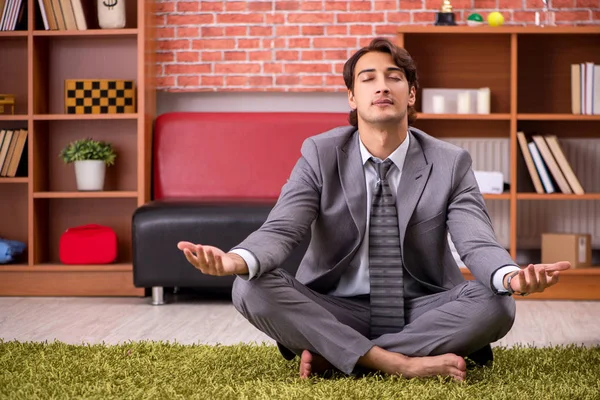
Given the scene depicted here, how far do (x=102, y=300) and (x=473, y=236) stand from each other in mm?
2369

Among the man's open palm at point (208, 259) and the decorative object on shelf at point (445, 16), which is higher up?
the decorative object on shelf at point (445, 16)

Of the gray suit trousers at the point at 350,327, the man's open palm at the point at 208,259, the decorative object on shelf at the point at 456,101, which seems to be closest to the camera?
the man's open palm at the point at 208,259

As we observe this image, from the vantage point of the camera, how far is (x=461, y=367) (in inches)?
91.4

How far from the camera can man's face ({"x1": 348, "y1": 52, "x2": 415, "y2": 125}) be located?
247 cm

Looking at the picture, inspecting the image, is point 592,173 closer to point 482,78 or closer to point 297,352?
point 482,78

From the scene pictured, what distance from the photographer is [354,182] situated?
2516 mm

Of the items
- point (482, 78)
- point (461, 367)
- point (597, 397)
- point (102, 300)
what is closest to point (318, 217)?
point (461, 367)

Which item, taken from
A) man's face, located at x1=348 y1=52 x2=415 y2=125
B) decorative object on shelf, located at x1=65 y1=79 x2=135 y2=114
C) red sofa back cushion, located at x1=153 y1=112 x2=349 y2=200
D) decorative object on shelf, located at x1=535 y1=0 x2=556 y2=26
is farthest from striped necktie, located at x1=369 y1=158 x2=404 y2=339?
decorative object on shelf, located at x1=535 y1=0 x2=556 y2=26

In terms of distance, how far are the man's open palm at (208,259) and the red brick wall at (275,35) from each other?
2728 mm

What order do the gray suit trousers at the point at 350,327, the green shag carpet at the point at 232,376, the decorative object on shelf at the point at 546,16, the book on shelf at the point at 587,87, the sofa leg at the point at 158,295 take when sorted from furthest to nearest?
the decorative object on shelf at the point at 546,16 → the book on shelf at the point at 587,87 → the sofa leg at the point at 158,295 → the gray suit trousers at the point at 350,327 → the green shag carpet at the point at 232,376

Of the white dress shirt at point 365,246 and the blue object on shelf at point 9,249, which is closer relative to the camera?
the white dress shirt at point 365,246

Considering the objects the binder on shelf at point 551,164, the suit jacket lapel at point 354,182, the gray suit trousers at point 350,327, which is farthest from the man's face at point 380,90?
the binder on shelf at point 551,164

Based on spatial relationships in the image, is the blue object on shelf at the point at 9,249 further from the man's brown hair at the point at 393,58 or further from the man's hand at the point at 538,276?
the man's hand at the point at 538,276

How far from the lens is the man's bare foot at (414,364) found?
2322 mm
